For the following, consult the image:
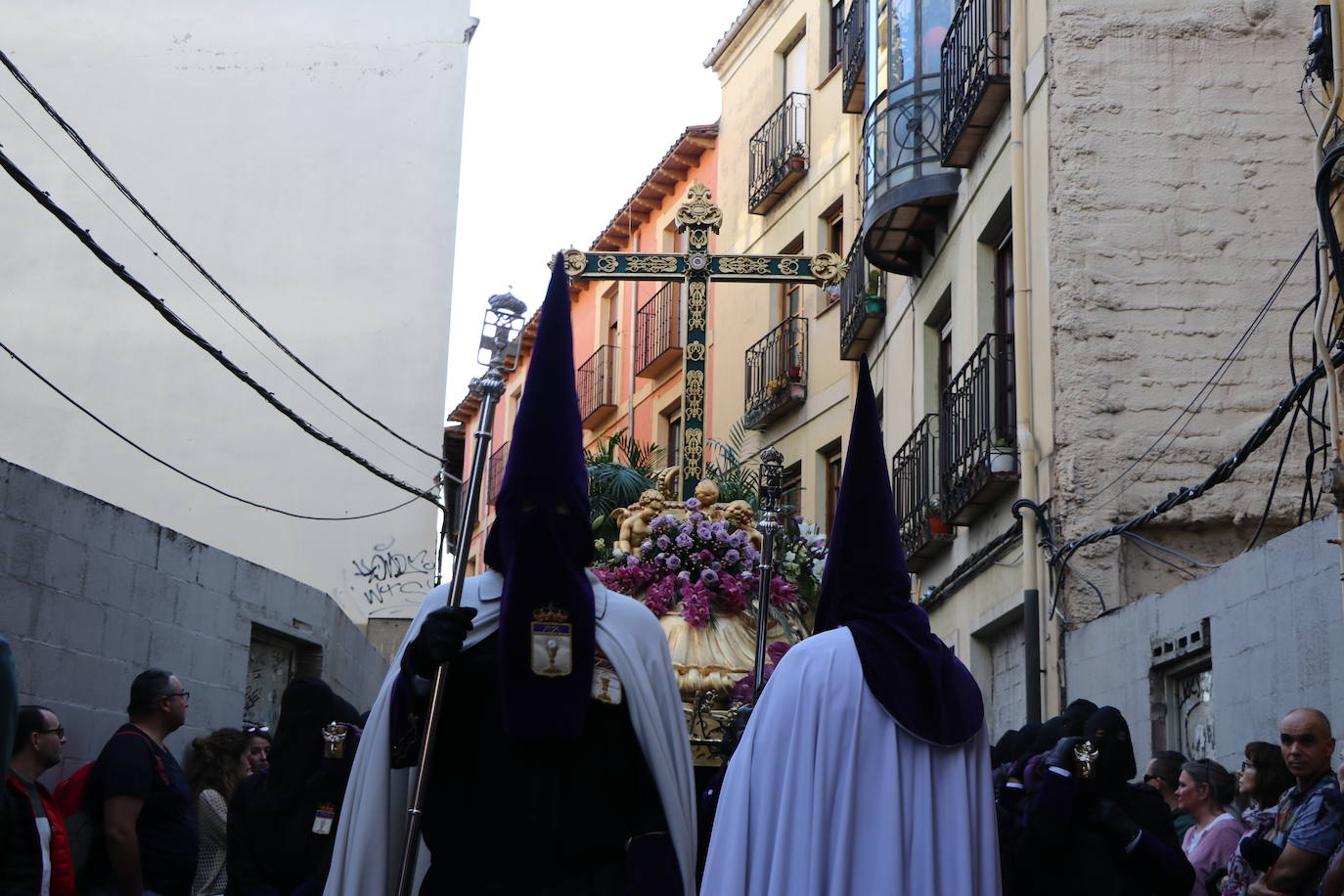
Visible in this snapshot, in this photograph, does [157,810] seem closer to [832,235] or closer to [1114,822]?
[1114,822]

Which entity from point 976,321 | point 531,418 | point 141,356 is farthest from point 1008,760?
point 141,356

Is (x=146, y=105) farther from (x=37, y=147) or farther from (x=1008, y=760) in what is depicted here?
(x=1008, y=760)

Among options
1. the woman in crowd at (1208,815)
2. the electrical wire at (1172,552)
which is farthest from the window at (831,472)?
the woman in crowd at (1208,815)

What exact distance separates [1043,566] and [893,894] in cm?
774

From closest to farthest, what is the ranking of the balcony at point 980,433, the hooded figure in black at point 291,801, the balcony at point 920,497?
the hooded figure in black at point 291,801
the balcony at point 980,433
the balcony at point 920,497

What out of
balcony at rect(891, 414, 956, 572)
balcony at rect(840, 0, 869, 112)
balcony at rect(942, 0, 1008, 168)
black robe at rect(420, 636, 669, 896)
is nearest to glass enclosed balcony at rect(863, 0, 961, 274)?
balcony at rect(942, 0, 1008, 168)

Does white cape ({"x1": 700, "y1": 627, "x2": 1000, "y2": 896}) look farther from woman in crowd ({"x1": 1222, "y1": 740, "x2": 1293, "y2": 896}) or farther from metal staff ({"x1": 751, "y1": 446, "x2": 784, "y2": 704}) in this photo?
metal staff ({"x1": 751, "y1": 446, "x2": 784, "y2": 704})

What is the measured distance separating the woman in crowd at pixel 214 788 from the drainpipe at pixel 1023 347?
16.2ft

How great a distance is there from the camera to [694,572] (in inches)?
344

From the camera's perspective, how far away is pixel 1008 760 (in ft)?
19.6

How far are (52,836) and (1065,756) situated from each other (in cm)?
324

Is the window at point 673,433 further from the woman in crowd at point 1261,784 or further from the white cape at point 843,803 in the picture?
the white cape at point 843,803

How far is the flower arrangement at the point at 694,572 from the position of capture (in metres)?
8.57

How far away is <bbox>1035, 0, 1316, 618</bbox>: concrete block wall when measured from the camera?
1088 cm
